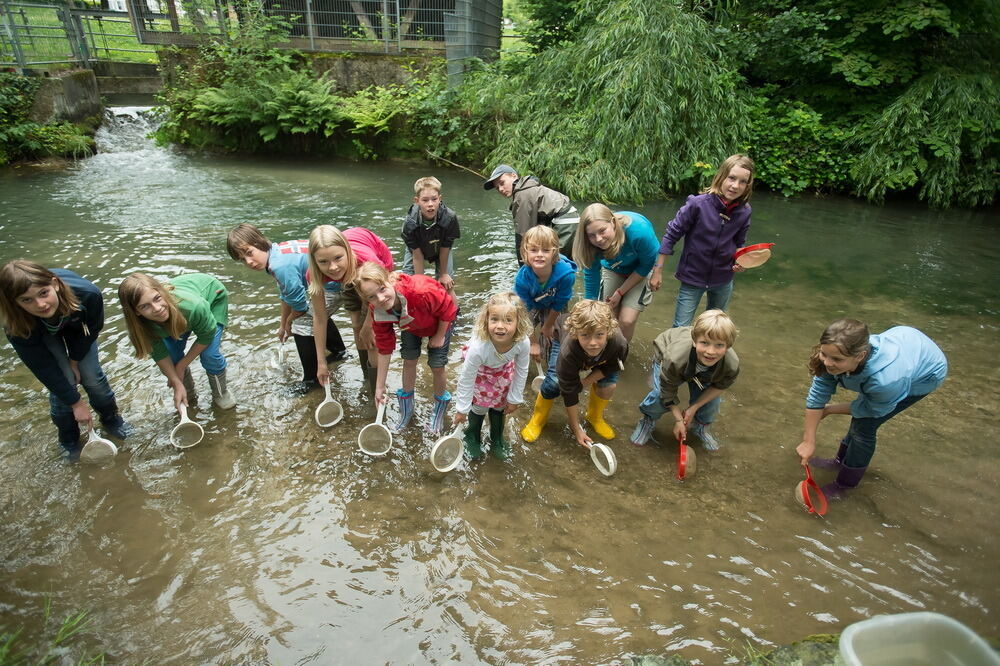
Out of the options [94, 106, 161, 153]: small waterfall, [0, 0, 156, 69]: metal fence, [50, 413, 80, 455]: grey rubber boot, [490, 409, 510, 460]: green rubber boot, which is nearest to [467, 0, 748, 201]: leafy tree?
[490, 409, 510, 460]: green rubber boot

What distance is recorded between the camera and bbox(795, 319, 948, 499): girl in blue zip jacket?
2756 mm

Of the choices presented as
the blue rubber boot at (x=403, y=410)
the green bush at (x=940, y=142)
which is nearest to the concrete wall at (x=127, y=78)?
the blue rubber boot at (x=403, y=410)

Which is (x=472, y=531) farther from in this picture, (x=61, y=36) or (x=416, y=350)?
(x=61, y=36)

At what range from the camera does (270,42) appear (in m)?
13.1

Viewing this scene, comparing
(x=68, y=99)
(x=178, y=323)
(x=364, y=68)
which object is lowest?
(x=178, y=323)

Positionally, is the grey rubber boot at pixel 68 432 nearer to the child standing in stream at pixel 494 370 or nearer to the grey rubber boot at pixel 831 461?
the child standing in stream at pixel 494 370

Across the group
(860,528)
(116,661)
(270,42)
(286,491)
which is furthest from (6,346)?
(270,42)

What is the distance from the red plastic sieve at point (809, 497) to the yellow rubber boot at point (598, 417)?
1.17 metres

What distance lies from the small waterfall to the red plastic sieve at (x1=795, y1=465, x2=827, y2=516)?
46.1 feet

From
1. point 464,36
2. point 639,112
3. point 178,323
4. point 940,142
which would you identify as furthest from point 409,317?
point 464,36

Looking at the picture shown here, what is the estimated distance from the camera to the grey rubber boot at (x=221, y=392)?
13.1 feet

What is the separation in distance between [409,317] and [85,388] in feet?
6.94

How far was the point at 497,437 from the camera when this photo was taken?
363cm

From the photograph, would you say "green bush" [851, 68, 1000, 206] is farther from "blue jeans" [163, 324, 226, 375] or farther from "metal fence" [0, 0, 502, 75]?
"blue jeans" [163, 324, 226, 375]
